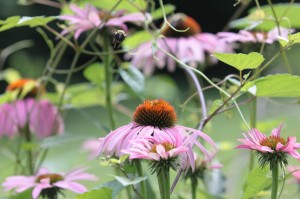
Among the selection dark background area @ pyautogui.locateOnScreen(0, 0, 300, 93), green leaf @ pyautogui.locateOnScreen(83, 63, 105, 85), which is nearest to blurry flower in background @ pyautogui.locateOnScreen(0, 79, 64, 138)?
green leaf @ pyautogui.locateOnScreen(83, 63, 105, 85)

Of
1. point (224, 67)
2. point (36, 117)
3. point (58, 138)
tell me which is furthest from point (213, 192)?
point (224, 67)

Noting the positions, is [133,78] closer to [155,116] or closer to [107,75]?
[107,75]

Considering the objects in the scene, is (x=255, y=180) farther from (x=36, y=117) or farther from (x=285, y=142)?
(x=36, y=117)

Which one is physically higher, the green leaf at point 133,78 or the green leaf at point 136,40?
the green leaf at point 136,40

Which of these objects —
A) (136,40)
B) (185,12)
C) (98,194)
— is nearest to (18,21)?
(98,194)

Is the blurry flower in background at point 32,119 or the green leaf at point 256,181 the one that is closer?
the green leaf at point 256,181

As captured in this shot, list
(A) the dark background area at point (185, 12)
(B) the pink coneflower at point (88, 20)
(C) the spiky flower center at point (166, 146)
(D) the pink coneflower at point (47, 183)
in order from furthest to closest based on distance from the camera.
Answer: (A) the dark background area at point (185, 12), (B) the pink coneflower at point (88, 20), (D) the pink coneflower at point (47, 183), (C) the spiky flower center at point (166, 146)

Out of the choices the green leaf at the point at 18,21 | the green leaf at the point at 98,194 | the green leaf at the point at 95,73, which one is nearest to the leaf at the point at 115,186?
the green leaf at the point at 98,194

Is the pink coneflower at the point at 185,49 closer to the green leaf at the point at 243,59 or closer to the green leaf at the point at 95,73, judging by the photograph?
the green leaf at the point at 95,73
